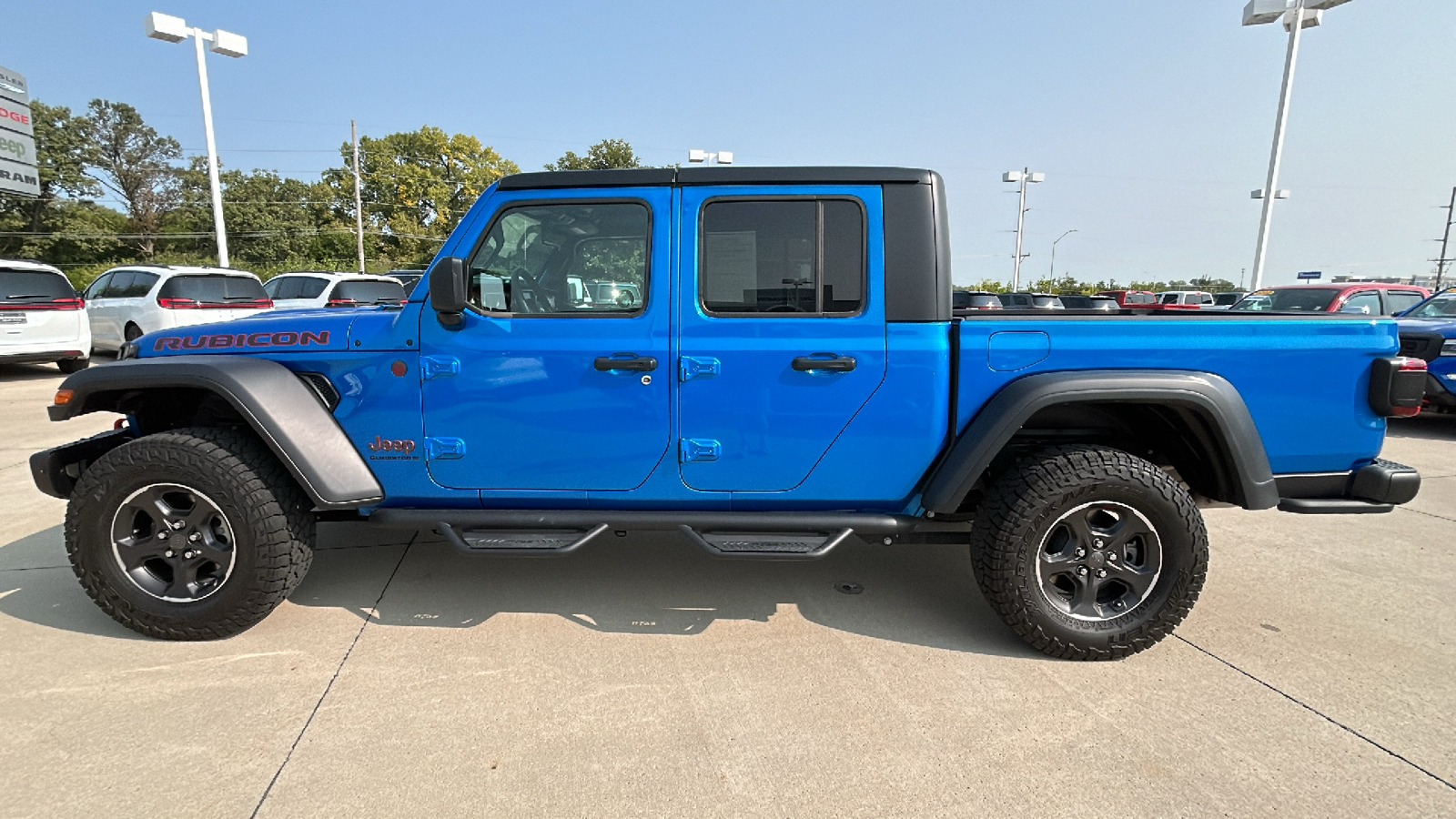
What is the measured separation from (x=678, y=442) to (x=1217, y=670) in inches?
91.4

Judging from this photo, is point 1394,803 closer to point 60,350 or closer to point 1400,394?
point 1400,394

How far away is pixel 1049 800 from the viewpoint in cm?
196

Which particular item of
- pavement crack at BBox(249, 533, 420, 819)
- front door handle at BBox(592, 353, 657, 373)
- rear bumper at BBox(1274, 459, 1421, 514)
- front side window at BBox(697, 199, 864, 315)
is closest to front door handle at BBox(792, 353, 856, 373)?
front side window at BBox(697, 199, 864, 315)

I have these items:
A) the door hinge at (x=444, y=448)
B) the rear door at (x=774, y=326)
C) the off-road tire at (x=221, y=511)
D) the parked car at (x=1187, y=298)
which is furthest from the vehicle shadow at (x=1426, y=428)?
the parked car at (x=1187, y=298)

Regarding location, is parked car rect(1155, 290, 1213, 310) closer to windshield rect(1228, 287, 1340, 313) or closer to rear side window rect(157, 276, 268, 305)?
windshield rect(1228, 287, 1340, 313)

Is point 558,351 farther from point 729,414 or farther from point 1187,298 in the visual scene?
point 1187,298

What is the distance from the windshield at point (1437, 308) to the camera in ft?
25.7

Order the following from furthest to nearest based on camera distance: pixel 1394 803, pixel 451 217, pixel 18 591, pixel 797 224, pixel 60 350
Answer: pixel 451 217, pixel 60 350, pixel 18 591, pixel 797 224, pixel 1394 803

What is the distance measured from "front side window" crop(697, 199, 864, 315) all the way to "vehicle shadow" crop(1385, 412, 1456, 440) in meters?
7.14

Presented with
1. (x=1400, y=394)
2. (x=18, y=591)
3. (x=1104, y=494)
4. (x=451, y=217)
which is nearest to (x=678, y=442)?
(x=1104, y=494)

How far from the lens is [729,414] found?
2.71m

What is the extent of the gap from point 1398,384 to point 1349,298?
9.18 m

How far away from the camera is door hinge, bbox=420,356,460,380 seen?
273 cm

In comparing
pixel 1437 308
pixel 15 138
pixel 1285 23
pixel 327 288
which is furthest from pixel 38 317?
pixel 1285 23
